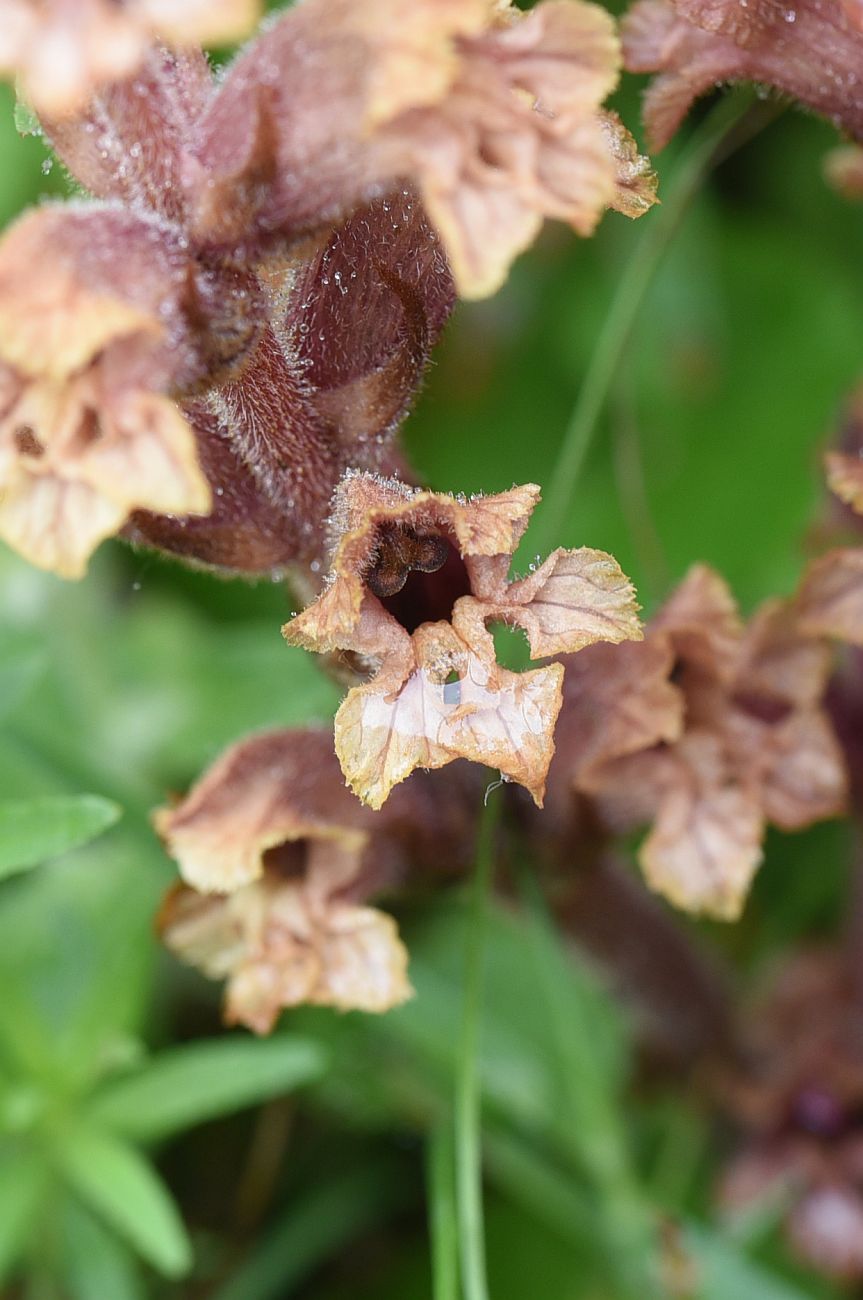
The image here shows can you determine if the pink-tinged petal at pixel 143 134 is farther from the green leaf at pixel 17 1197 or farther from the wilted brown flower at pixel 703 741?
the green leaf at pixel 17 1197

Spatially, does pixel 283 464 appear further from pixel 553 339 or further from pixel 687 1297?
pixel 553 339

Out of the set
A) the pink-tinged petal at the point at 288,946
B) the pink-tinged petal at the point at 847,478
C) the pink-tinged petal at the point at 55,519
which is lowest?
the pink-tinged petal at the point at 288,946

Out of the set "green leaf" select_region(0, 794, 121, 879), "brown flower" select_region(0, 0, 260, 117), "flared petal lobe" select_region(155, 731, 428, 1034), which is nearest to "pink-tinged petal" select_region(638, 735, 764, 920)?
"flared petal lobe" select_region(155, 731, 428, 1034)

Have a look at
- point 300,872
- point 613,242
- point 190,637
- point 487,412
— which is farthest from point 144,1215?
point 613,242

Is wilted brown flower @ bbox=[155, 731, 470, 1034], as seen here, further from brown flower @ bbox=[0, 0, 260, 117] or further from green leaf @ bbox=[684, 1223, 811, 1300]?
green leaf @ bbox=[684, 1223, 811, 1300]

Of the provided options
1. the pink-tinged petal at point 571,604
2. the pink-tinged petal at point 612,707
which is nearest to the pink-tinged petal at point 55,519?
the pink-tinged petal at point 571,604

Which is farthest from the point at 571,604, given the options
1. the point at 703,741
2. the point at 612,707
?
the point at 703,741

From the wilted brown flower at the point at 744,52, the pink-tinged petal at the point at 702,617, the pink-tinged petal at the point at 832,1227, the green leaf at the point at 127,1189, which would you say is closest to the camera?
the wilted brown flower at the point at 744,52
